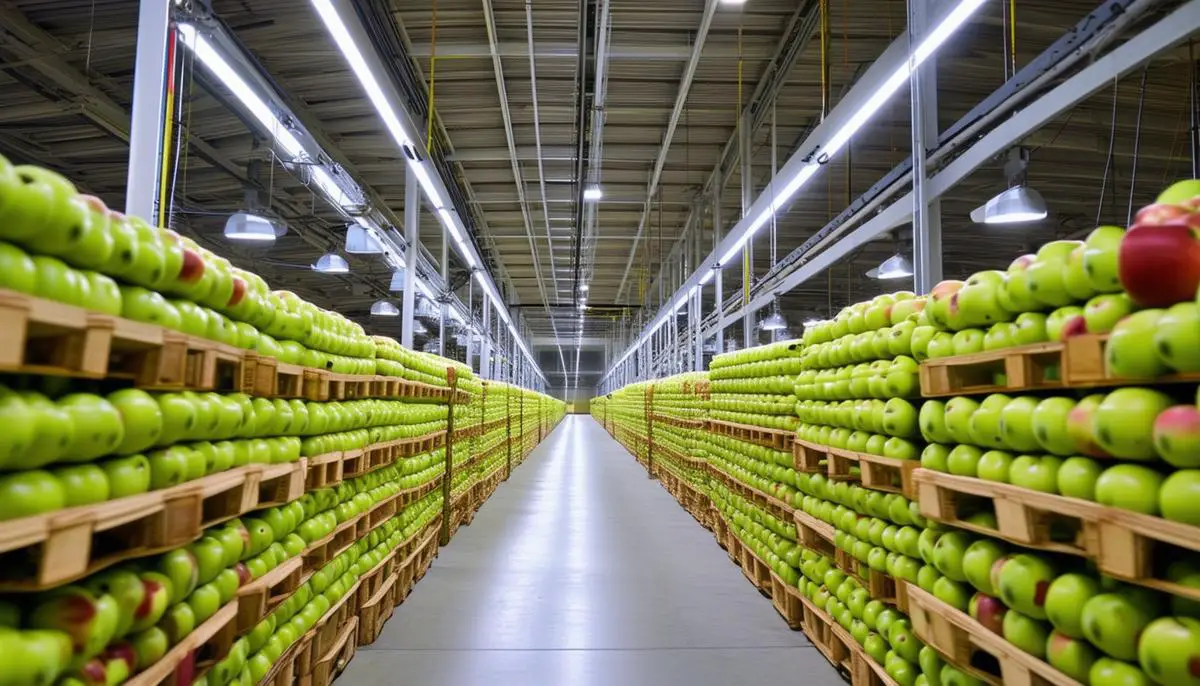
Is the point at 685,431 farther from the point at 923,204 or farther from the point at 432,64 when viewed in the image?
the point at 432,64

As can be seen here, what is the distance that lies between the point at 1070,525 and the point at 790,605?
3.28 meters

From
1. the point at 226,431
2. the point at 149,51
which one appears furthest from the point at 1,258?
the point at 149,51

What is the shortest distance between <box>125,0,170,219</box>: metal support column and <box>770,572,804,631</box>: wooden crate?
17.5 ft

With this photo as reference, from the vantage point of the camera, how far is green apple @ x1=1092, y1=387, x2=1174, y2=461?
2018mm

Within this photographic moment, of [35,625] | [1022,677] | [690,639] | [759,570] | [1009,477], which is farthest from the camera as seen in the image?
[759,570]

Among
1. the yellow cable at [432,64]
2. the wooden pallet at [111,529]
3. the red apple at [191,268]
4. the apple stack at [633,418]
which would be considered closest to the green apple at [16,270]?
the wooden pallet at [111,529]

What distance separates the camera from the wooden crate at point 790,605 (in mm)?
5398

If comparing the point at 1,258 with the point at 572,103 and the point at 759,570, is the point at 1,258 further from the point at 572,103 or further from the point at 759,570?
the point at 572,103

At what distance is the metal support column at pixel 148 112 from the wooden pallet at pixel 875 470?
456 centimetres

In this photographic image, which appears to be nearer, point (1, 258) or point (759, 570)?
point (1, 258)

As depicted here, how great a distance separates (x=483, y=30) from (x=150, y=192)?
22.6 ft

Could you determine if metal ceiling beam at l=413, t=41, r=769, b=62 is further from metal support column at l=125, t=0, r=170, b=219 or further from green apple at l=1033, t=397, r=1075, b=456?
green apple at l=1033, t=397, r=1075, b=456

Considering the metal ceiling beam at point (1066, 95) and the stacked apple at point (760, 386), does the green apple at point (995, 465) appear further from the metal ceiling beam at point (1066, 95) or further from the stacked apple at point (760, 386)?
the stacked apple at point (760, 386)

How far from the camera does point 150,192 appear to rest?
3924 mm
